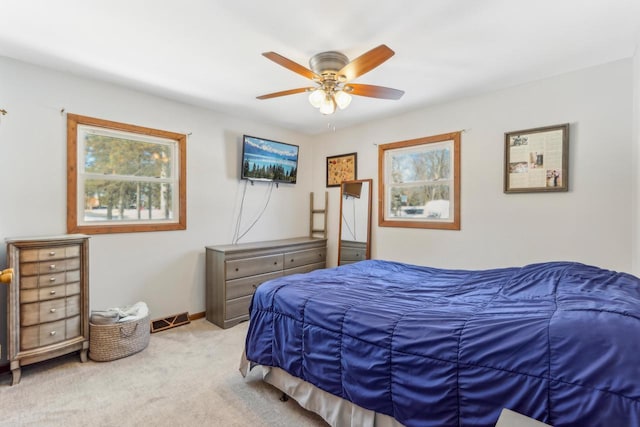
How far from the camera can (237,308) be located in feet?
11.4

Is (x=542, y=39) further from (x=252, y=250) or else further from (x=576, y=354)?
(x=252, y=250)

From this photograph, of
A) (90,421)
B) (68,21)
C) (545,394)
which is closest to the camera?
(545,394)

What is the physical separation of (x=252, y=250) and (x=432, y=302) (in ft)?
7.53

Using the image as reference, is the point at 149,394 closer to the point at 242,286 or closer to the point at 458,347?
the point at 242,286

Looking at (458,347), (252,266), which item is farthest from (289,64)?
(252,266)

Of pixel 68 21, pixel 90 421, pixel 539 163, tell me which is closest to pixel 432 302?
pixel 539 163

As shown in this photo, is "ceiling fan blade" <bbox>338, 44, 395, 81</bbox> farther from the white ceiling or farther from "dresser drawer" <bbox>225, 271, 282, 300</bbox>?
"dresser drawer" <bbox>225, 271, 282, 300</bbox>

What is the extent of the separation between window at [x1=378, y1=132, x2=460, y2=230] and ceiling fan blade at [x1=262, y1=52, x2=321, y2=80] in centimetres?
190

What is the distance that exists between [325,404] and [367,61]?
2.15 m

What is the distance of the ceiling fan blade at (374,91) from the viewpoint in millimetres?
2375

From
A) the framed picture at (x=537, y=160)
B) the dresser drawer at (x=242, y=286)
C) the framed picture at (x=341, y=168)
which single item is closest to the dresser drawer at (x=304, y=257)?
the dresser drawer at (x=242, y=286)

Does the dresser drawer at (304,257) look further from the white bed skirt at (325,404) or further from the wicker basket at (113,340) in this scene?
the white bed skirt at (325,404)

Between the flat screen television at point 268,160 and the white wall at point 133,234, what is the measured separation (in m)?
0.17

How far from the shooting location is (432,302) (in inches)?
73.4
